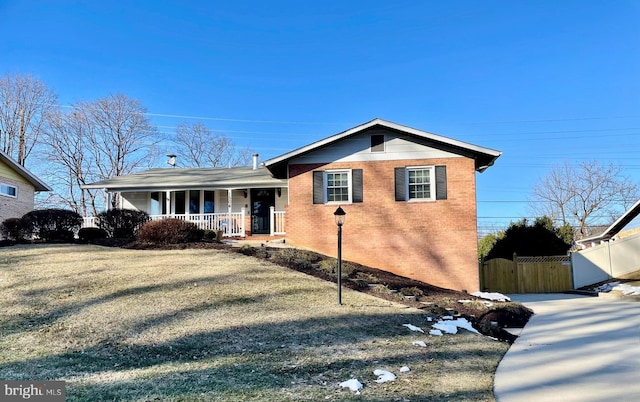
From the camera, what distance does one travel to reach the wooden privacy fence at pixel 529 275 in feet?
64.2

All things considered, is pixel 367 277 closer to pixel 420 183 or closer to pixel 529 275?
pixel 420 183

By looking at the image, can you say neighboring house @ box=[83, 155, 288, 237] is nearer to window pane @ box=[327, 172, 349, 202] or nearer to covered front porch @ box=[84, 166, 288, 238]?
covered front porch @ box=[84, 166, 288, 238]

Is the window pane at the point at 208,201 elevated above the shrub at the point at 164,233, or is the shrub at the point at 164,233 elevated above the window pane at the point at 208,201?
the window pane at the point at 208,201

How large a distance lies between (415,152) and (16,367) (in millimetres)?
12666

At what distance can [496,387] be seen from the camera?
17.2ft

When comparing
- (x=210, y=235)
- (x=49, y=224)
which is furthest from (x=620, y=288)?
(x=49, y=224)

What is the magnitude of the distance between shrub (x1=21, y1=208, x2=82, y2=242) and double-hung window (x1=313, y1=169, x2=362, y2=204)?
29.3 feet

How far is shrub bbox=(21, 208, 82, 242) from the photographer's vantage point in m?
15.3

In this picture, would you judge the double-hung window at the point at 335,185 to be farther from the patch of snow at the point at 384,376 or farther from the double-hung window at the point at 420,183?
the patch of snow at the point at 384,376

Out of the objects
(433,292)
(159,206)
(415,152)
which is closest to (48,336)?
(433,292)

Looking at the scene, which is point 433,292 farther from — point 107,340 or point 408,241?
point 107,340

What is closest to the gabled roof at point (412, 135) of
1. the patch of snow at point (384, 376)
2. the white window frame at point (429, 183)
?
the white window frame at point (429, 183)

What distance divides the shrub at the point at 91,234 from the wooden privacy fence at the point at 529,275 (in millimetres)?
15876

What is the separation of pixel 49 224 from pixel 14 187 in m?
8.15
